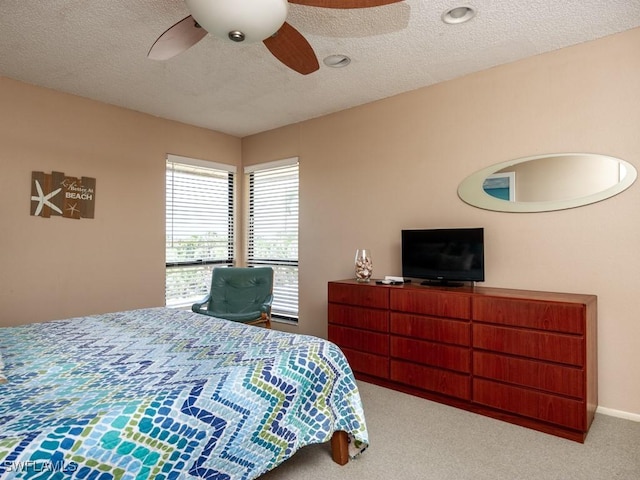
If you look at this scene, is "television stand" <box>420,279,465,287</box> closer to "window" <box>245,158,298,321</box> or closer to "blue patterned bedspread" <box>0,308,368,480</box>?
"blue patterned bedspread" <box>0,308,368,480</box>

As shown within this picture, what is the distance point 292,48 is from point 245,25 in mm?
482

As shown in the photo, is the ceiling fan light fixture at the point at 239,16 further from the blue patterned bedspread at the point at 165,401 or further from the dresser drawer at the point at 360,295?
the dresser drawer at the point at 360,295

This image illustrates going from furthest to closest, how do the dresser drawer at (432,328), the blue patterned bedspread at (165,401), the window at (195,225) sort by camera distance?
the window at (195,225) → the dresser drawer at (432,328) → the blue patterned bedspread at (165,401)

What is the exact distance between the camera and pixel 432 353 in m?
3.00

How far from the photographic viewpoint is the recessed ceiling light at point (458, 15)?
7.76ft

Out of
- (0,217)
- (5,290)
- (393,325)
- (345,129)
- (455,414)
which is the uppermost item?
(345,129)

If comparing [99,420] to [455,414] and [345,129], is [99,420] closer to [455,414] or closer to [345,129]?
[455,414]

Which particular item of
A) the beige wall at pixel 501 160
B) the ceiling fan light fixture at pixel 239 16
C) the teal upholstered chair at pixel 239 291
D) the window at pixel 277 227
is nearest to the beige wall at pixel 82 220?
the teal upholstered chair at pixel 239 291

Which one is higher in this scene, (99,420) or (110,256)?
(110,256)

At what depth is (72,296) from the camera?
3678mm

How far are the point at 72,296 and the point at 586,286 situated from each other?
14.5 feet

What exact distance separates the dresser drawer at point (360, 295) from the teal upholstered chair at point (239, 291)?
0.89 meters

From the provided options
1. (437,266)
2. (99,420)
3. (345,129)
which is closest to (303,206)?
(345,129)

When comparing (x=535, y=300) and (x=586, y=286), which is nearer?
(x=535, y=300)
